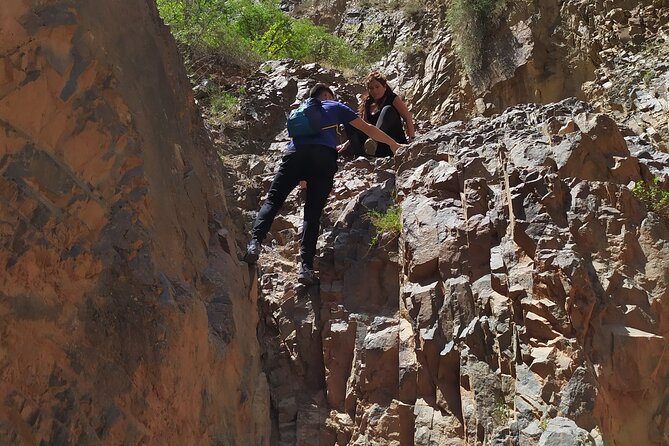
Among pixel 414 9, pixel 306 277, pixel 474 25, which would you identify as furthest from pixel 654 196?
pixel 414 9

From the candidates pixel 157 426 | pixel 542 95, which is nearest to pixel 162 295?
pixel 157 426

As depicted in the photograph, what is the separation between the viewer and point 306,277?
18.2 feet

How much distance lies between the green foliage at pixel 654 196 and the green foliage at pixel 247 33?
16.9 ft

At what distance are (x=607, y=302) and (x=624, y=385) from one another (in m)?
0.46

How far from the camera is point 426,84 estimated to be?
1142 cm

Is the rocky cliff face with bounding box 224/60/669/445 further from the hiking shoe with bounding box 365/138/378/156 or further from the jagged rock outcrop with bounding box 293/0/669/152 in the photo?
the jagged rock outcrop with bounding box 293/0/669/152

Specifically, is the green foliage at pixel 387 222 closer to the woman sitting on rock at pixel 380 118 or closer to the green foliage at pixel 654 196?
the woman sitting on rock at pixel 380 118

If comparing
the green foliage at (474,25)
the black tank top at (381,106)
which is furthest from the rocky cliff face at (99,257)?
the green foliage at (474,25)

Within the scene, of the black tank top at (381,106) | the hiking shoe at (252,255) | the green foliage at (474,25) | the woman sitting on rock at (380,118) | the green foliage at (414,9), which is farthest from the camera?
the green foliage at (414,9)

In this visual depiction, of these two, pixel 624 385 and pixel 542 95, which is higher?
pixel 542 95

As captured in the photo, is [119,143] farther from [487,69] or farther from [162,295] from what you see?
[487,69]

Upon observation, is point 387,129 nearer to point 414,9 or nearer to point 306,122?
point 306,122

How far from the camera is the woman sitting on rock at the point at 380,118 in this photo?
699 centimetres

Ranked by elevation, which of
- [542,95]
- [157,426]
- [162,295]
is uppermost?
[542,95]
